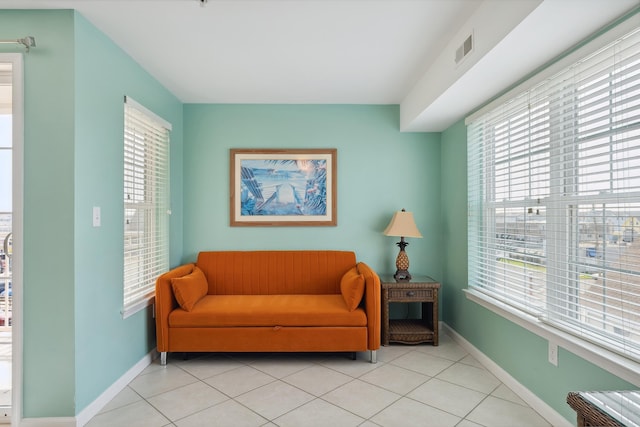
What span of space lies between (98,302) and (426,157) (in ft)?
10.8

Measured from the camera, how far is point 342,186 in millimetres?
3795

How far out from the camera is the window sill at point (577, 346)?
5.05 ft

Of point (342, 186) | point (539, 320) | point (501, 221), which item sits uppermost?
point (342, 186)

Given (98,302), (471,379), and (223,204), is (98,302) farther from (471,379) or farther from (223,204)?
(471,379)

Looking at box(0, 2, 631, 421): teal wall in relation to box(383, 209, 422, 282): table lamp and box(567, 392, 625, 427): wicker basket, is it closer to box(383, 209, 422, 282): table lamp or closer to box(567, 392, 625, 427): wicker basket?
box(383, 209, 422, 282): table lamp

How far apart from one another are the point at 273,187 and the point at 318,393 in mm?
2075

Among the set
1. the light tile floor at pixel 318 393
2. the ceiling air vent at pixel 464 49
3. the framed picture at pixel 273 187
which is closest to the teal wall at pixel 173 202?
the framed picture at pixel 273 187

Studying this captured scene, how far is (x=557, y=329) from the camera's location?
2025 millimetres

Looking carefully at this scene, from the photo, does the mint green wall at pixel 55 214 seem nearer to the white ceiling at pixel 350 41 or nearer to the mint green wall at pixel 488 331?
the white ceiling at pixel 350 41

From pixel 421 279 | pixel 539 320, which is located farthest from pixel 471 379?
pixel 421 279

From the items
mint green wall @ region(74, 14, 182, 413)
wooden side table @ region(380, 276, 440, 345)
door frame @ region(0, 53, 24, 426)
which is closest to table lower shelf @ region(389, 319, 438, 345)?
wooden side table @ region(380, 276, 440, 345)

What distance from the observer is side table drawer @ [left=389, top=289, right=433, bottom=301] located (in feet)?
10.8

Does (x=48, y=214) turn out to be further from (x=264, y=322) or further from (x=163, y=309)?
(x=264, y=322)

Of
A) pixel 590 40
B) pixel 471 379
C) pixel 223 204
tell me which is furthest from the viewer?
pixel 223 204
